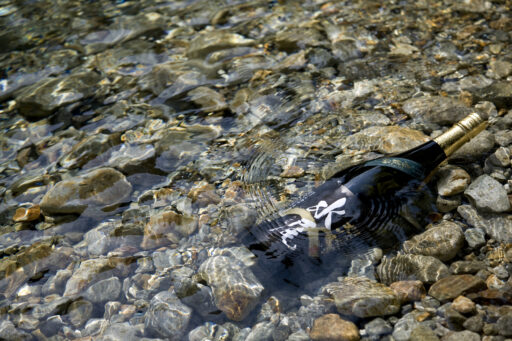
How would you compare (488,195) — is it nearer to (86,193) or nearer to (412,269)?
(412,269)

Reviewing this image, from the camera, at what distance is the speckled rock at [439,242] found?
6.61 ft

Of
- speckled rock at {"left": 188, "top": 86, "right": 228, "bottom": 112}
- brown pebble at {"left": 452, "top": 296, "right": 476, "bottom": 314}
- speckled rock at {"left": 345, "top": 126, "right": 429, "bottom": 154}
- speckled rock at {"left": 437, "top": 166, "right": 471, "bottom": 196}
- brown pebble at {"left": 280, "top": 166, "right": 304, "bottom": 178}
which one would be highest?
speckled rock at {"left": 188, "top": 86, "right": 228, "bottom": 112}

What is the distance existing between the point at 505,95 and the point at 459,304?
5.83ft

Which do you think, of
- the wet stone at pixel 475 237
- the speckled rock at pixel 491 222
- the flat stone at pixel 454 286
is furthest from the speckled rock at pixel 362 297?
the speckled rock at pixel 491 222

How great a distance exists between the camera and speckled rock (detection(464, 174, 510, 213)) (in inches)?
85.1

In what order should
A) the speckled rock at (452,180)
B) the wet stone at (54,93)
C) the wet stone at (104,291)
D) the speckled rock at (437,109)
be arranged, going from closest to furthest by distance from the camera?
the wet stone at (104,291) < the speckled rock at (452,180) < the speckled rock at (437,109) < the wet stone at (54,93)

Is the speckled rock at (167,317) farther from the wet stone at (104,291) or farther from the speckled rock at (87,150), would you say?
the speckled rock at (87,150)

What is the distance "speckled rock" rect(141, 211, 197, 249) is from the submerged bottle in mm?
367

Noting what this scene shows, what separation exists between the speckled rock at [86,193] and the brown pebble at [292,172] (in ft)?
3.26

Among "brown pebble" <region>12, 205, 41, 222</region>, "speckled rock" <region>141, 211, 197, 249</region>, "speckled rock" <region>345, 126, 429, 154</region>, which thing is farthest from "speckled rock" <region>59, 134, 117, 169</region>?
"speckled rock" <region>345, 126, 429, 154</region>

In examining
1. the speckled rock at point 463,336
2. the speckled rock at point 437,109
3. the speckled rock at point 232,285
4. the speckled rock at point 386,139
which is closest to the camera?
the speckled rock at point 463,336

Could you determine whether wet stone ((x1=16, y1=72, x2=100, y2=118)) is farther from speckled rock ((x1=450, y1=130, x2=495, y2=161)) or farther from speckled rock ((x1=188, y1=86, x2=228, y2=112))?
speckled rock ((x1=450, y1=130, x2=495, y2=161))

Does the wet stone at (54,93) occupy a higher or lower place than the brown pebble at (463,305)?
higher

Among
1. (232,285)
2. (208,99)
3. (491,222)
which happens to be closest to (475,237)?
(491,222)
